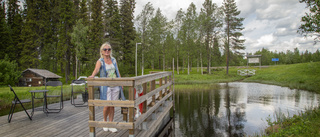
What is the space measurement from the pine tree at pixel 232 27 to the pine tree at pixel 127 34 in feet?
57.9

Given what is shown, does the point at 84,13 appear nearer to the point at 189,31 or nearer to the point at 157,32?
the point at 157,32

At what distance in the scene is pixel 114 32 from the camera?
32.8 meters

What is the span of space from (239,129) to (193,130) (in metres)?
1.86

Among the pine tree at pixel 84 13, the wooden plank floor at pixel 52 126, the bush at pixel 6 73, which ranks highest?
the pine tree at pixel 84 13

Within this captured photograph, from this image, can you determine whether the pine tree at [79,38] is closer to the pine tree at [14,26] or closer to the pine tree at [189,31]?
the pine tree at [14,26]

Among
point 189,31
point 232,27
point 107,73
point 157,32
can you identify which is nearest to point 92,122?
point 107,73

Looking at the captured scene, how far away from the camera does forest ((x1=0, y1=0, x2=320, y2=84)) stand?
1193 inches

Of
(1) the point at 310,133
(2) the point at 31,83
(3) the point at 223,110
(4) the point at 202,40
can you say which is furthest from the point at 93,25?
(1) the point at 310,133

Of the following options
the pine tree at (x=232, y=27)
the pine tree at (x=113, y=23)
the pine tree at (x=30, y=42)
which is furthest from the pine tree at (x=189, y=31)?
the pine tree at (x=30, y=42)

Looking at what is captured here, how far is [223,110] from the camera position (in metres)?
10.6

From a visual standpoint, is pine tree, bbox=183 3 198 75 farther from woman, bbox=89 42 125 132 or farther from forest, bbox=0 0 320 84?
woman, bbox=89 42 125 132

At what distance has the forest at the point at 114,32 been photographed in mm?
30312

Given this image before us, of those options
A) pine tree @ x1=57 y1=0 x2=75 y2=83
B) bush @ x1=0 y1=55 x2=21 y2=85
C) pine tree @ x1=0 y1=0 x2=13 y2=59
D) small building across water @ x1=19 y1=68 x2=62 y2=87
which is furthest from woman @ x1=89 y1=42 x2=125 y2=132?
pine tree @ x1=0 y1=0 x2=13 y2=59

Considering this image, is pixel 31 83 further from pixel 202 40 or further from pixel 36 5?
pixel 202 40
